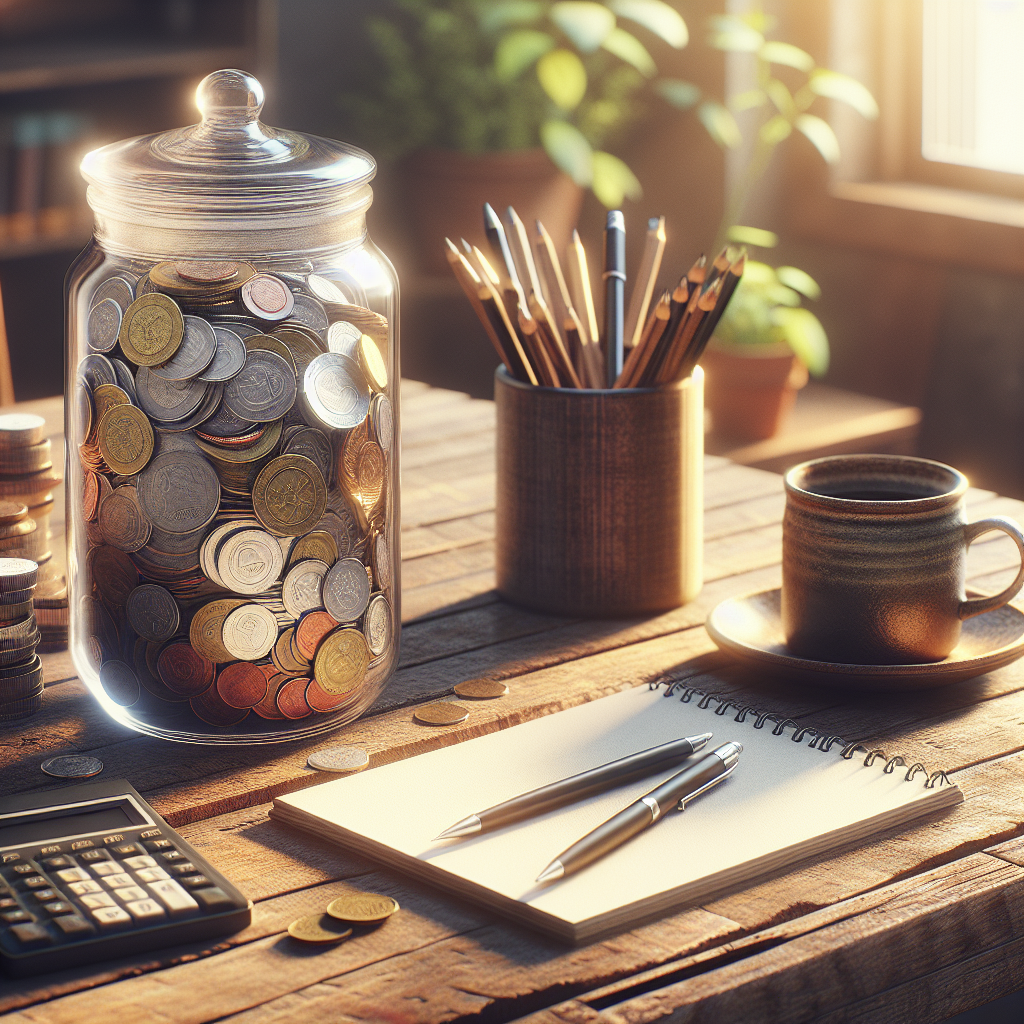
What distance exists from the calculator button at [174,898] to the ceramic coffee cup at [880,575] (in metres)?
0.43

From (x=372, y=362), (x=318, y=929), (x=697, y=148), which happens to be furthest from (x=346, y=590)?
(x=697, y=148)

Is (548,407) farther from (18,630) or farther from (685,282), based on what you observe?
(18,630)

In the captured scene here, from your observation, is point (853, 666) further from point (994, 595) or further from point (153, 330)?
point (153, 330)

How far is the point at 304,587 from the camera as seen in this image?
32.1 inches

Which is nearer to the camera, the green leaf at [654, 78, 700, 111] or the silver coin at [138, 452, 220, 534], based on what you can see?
the silver coin at [138, 452, 220, 534]

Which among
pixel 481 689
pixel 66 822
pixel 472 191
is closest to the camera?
pixel 66 822

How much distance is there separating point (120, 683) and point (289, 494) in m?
0.15

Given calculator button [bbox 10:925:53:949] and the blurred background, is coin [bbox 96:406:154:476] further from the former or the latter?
the blurred background

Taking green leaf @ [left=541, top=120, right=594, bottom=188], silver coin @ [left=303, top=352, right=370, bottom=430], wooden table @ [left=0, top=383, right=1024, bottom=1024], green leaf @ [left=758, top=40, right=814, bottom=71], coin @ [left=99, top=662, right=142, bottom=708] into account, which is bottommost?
wooden table @ [left=0, top=383, right=1024, bottom=1024]

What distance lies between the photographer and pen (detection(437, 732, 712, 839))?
725 mm

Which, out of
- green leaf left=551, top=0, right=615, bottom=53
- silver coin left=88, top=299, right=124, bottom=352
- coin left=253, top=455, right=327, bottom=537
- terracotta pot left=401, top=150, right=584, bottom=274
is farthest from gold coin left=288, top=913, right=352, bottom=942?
terracotta pot left=401, top=150, right=584, bottom=274

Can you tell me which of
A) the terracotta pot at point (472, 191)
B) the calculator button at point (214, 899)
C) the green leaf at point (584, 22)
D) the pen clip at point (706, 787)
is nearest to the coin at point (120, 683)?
the calculator button at point (214, 899)

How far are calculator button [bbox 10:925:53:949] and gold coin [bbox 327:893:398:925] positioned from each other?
121 millimetres

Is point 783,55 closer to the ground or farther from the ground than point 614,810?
farther from the ground
